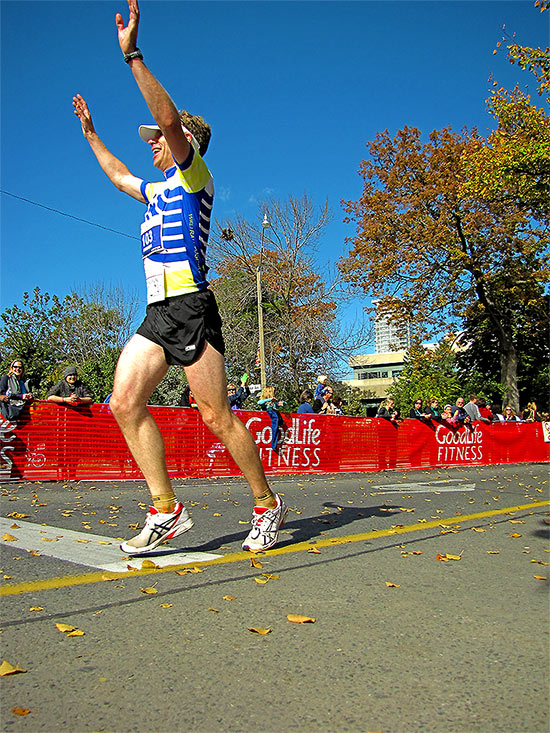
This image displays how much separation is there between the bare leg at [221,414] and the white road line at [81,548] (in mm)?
479

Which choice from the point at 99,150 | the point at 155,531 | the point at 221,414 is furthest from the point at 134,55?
the point at 155,531

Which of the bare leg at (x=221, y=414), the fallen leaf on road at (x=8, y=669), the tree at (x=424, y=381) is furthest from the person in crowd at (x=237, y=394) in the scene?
the tree at (x=424, y=381)

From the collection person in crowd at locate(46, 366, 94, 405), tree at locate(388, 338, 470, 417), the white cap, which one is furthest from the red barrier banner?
tree at locate(388, 338, 470, 417)

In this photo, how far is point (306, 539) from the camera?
4199 millimetres

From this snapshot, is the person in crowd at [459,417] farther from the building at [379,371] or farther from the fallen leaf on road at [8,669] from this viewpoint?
the building at [379,371]

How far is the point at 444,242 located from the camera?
28.4 m

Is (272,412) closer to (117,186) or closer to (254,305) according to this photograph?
(117,186)

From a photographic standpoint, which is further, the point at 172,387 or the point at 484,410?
the point at 172,387

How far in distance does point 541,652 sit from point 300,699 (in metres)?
0.93

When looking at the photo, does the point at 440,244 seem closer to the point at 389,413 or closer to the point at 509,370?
the point at 509,370

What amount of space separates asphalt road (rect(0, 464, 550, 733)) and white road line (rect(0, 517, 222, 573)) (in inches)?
0.6

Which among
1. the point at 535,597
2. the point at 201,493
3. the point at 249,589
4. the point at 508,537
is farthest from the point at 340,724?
the point at 201,493

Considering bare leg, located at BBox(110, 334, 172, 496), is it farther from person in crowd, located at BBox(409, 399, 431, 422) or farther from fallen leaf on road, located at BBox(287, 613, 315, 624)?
person in crowd, located at BBox(409, 399, 431, 422)

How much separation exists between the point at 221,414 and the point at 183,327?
0.51 m
